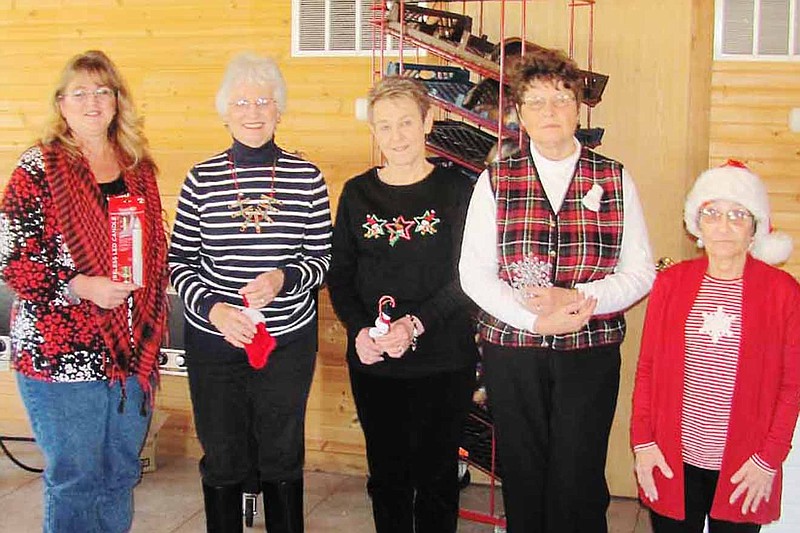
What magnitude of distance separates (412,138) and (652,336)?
2.42 feet

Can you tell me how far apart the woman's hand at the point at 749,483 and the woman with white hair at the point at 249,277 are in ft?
3.48

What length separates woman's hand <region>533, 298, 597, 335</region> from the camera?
2.10 metres

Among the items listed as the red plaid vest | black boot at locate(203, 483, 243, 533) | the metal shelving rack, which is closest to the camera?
the red plaid vest

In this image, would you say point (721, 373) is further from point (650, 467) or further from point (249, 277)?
point (249, 277)

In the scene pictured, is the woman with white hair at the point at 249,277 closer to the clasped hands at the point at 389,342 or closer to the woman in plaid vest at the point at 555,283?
the clasped hands at the point at 389,342

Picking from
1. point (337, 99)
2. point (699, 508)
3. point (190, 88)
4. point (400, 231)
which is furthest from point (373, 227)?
point (190, 88)

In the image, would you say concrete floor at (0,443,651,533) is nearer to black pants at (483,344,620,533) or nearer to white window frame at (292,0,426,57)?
black pants at (483,344,620,533)

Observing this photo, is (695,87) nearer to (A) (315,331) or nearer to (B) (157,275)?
(A) (315,331)

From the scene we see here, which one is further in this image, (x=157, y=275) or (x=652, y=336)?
(x=157, y=275)

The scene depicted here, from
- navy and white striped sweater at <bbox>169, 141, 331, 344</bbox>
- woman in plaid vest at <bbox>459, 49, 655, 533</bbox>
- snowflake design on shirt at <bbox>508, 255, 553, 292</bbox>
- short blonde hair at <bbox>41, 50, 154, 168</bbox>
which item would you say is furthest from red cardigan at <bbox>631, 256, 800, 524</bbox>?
short blonde hair at <bbox>41, 50, 154, 168</bbox>

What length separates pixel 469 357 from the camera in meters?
2.39

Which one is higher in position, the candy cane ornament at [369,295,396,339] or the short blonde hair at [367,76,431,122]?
the short blonde hair at [367,76,431,122]

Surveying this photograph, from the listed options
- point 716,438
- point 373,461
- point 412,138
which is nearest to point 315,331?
point 373,461

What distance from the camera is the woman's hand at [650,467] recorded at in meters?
2.08
